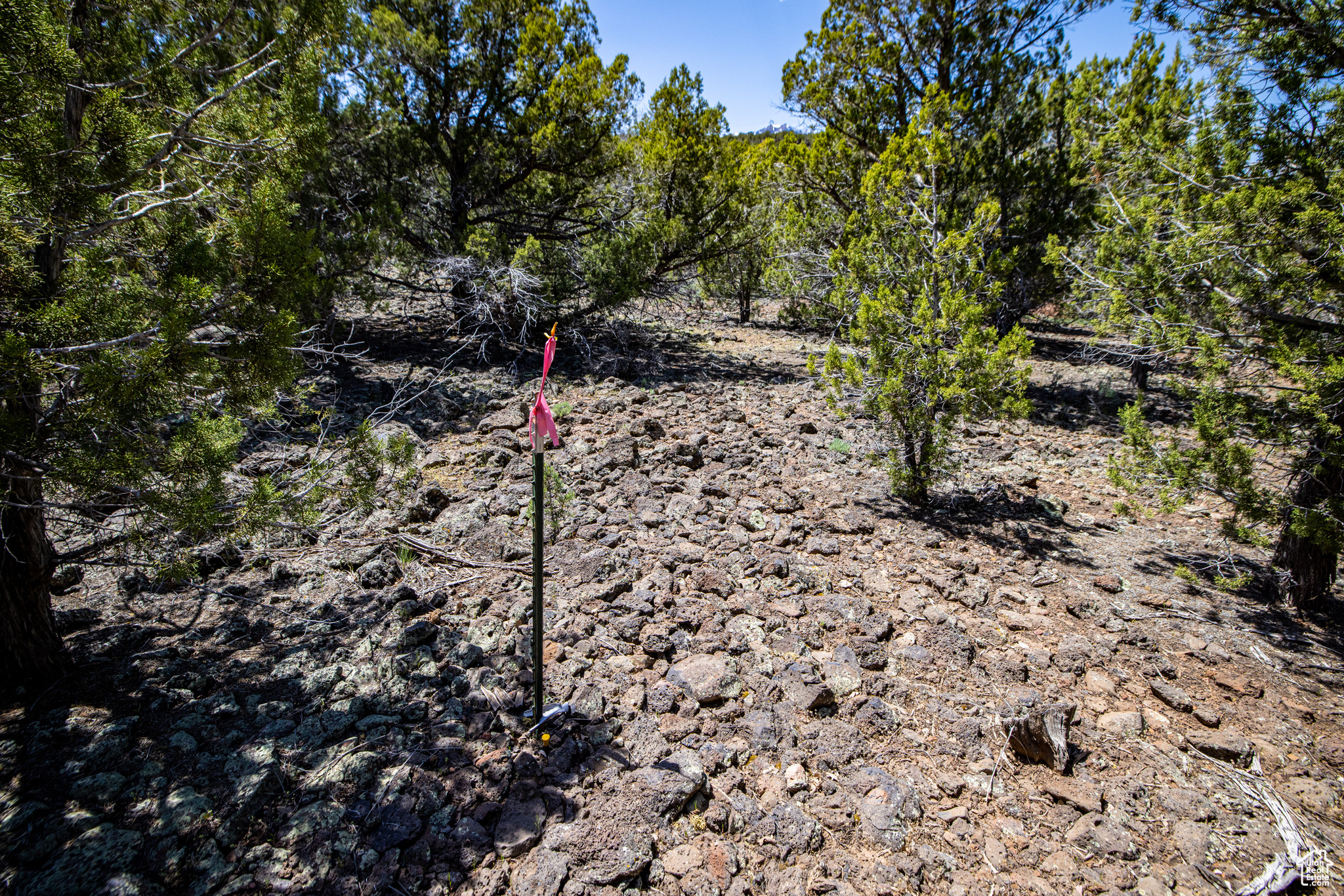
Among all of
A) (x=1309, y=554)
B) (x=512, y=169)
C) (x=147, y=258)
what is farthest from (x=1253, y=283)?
(x=512, y=169)

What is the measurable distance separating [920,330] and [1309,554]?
2.77 meters

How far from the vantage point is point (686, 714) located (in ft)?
9.57

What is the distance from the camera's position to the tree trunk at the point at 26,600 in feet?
8.68

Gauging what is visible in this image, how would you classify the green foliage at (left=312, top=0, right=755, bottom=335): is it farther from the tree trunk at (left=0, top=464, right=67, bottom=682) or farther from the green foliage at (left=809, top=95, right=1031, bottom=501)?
the tree trunk at (left=0, top=464, right=67, bottom=682)

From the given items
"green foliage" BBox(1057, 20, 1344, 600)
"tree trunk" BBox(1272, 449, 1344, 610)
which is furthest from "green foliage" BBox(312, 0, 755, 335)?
→ "tree trunk" BBox(1272, 449, 1344, 610)

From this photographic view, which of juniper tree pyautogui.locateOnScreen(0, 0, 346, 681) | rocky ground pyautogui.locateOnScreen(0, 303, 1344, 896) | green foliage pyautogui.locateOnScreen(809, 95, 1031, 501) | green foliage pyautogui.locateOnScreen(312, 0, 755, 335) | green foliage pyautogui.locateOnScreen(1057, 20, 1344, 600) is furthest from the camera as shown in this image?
green foliage pyautogui.locateOnScreen(312, 0, 755, 335)

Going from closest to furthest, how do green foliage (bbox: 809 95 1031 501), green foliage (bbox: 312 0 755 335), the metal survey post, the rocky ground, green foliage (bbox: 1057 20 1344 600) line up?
the rocky ground, the metal survey post, green foliage (bbox: 1057 20 1344 600), green foliage (bbox: 809 95 1031 501), green foliage (bbox: 312 0 755 335)

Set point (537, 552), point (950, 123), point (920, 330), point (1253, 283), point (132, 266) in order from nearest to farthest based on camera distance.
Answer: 1. point (537, 552)
2. point (132, 266)
3. point (1253, 283)
4. point (920, 330)
5. point (950, 123)

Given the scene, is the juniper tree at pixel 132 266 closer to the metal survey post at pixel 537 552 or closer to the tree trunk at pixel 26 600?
the tree trunk at pixel 26 600

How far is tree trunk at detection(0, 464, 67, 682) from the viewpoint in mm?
2646

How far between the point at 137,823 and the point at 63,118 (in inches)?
103

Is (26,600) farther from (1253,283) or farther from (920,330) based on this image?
(1253,283)

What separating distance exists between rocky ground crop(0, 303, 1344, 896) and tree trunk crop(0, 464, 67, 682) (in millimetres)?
183

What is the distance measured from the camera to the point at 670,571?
407 cm
